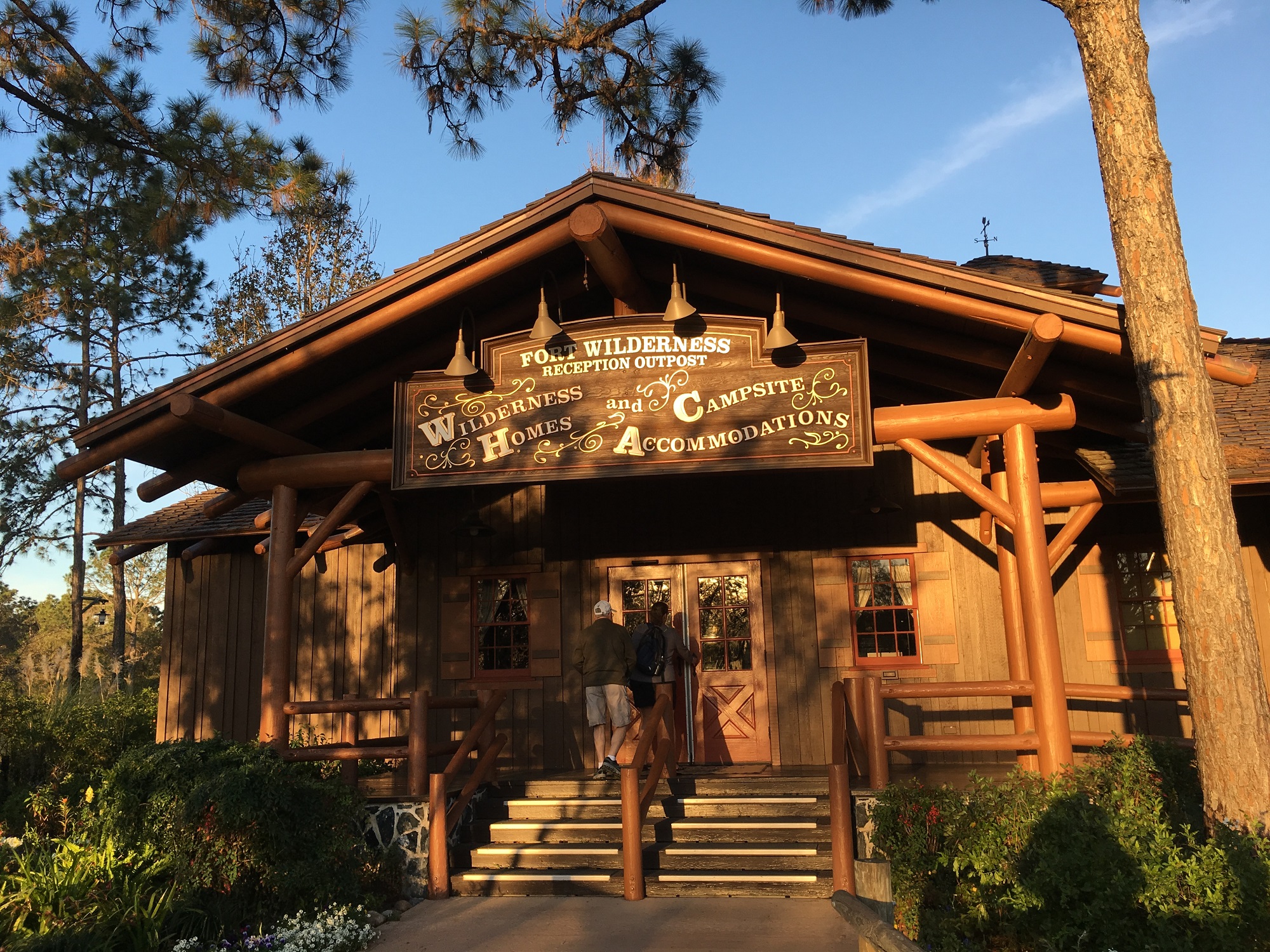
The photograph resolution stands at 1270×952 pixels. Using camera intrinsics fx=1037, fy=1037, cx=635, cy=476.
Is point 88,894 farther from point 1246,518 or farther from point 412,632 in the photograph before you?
point 1246,518

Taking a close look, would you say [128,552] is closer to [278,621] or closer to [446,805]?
[278,621]

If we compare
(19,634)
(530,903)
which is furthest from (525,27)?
(19,634)

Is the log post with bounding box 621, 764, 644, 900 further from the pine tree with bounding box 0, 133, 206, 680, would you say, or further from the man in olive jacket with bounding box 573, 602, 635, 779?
the pine tree with bounding box 0, 133, 206, 680

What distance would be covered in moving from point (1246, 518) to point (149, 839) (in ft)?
31.8

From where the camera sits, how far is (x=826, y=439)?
25.9 ft

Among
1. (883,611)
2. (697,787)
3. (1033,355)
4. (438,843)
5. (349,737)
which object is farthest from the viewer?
(349,737)

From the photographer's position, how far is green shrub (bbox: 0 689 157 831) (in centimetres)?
1009

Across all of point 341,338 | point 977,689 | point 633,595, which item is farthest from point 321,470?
point 977,689

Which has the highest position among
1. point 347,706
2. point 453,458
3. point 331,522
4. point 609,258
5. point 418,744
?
point 609,258

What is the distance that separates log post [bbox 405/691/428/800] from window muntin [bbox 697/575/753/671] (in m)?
3.14

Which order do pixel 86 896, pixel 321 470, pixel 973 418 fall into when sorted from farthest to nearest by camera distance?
pixel 321 470 < pixel 973 418 < pixel 86 896

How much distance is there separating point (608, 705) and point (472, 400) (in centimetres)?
291

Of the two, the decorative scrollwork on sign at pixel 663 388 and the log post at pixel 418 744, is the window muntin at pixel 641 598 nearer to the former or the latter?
the log post at pixel 418 744

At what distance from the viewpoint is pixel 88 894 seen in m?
6.56
